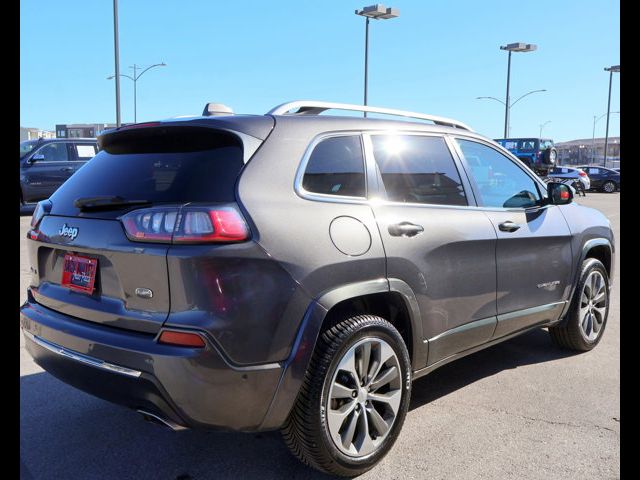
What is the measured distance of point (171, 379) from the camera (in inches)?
93.4

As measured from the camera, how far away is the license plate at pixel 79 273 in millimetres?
2705

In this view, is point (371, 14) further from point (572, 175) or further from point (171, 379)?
point (171, 379)

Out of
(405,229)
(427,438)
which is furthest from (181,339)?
(427,438)

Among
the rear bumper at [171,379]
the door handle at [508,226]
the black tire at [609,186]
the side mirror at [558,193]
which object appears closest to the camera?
the rear bumper at [171,379]

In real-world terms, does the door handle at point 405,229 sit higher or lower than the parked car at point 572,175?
lower

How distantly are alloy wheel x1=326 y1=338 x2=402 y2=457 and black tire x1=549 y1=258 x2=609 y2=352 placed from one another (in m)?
2.24

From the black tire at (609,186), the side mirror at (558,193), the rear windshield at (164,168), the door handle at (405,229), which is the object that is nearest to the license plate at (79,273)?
the rear windshield at (164,168)

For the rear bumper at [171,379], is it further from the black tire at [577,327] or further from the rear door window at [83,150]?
the rear door window at [83,150]

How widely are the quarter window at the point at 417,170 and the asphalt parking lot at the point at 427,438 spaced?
133 cm

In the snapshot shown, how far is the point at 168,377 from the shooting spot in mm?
2371

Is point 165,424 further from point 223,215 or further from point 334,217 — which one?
point 334,217

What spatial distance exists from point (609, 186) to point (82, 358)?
121 ft
